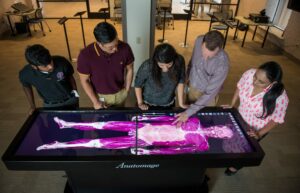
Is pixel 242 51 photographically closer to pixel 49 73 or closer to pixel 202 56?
pixel 202 56

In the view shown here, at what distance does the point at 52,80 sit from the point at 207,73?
1318 mm

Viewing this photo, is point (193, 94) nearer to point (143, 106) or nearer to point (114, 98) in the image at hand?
point (143, 106)

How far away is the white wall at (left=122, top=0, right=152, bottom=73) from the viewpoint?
9.90 feet

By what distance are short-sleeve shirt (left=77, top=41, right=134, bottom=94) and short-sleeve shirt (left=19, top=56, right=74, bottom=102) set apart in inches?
6.4

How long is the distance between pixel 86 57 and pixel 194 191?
4.88 ft

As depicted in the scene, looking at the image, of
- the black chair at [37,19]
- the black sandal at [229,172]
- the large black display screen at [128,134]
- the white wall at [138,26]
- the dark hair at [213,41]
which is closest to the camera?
the large black display screen at [128,134]

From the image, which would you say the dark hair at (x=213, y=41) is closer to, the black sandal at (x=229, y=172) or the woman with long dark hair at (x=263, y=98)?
the woman with long dark hair at (x=263, y=98)

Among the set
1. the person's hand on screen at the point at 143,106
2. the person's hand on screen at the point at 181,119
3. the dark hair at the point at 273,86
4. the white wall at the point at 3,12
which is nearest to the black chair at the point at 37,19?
the white wall at the point at 3,12

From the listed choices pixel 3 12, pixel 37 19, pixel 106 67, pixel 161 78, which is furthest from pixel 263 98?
pixel 3 12

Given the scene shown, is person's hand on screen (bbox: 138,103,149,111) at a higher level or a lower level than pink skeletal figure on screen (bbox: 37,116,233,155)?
higher

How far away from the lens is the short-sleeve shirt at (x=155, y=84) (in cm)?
175

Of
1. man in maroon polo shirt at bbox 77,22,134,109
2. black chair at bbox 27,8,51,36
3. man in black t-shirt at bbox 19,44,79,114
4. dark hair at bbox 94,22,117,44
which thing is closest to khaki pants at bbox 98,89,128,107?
man in maroon polo shirt at bbox 77,22,134,109

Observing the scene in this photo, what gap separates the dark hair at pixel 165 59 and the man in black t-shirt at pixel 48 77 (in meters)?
0.75

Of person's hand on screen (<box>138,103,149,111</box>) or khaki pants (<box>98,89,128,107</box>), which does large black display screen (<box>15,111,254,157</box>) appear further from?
khaki pants (<box>98,89,128,107</box>)
